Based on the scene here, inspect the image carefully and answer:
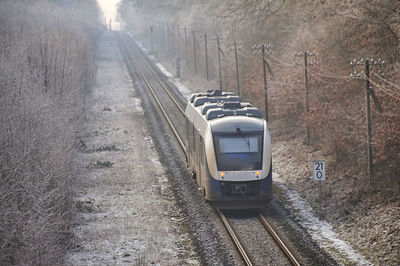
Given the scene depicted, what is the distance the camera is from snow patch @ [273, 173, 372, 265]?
15.2m

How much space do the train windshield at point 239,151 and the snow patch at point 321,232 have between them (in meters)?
2.37

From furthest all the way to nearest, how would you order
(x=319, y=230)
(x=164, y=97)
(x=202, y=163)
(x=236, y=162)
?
(x=164, y=97)
(x=202, y=163)
(x=236, y=162)
(x=319, y=230)

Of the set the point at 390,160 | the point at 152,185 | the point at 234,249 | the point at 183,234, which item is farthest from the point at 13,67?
the point at 390,160

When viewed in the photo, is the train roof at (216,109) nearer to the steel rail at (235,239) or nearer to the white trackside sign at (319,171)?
the white trackside sign at (319,171)

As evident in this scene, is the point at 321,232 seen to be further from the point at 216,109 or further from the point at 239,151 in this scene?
the point at 216,109

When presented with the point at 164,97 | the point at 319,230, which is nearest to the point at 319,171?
the point at 319,230

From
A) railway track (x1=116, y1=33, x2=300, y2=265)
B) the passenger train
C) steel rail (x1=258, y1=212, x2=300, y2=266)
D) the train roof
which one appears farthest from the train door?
→ steel rail (x1=258, y1=212, x2=300, y2=266)

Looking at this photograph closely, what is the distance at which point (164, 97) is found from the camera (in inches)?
1800

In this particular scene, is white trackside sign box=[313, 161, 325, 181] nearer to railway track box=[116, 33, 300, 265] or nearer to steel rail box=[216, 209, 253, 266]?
railway track box=[116, 33, 300, 265]

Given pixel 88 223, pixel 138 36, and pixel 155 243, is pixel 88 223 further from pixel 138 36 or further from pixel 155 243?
pixel 138 36

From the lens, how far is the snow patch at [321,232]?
50.0 feet

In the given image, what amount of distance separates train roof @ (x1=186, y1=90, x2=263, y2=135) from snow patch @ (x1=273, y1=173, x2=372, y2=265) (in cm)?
339

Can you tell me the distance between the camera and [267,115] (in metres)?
32.3

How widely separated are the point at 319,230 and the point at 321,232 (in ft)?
0.53
